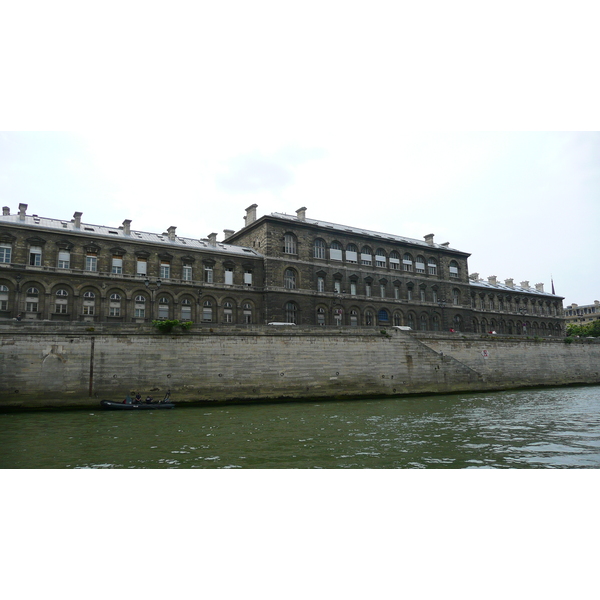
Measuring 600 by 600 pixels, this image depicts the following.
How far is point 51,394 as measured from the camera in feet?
82.2

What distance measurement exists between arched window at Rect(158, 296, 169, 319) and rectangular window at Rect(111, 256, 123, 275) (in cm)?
375

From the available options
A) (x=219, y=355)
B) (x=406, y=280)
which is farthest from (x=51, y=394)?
(x=406, y=280)

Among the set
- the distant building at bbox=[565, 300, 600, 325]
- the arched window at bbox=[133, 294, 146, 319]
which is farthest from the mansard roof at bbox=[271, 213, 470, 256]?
the distant building at bbox=[565, 300, 600, 325]

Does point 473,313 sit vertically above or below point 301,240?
below

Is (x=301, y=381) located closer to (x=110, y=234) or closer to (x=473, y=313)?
(x=110, y=234)

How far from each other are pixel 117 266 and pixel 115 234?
288 cm

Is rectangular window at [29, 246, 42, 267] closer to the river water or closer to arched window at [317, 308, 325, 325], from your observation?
the river water

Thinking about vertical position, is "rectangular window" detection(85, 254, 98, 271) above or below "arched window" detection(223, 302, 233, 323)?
above

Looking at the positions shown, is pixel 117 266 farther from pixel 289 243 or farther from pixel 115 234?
pixel 289 243

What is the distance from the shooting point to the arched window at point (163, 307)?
1512 inches

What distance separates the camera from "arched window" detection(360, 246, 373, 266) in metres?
47.9

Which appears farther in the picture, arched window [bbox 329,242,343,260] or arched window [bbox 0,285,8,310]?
arched window [bbox 329,242,343,260]

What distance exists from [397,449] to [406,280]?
1513 inches

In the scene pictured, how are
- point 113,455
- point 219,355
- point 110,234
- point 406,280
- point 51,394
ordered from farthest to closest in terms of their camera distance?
point 406,280 < point 110,234 < point 219,355 < point 51,394 < point 113,455
